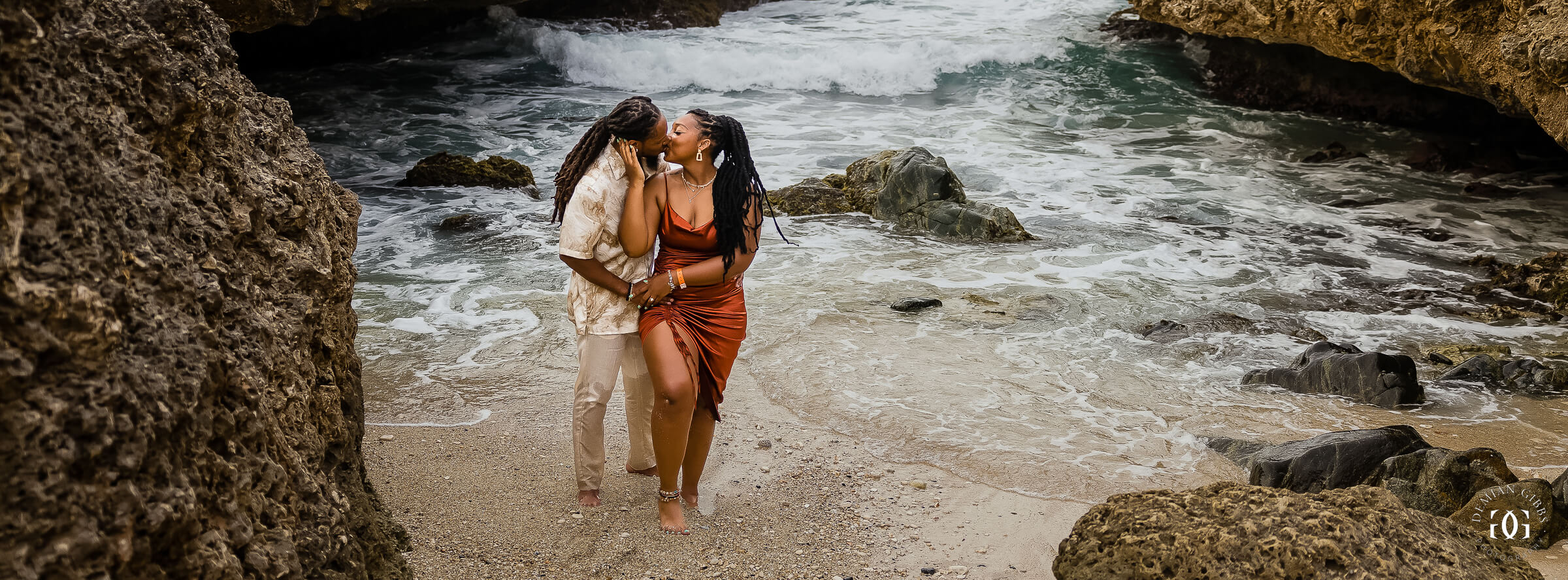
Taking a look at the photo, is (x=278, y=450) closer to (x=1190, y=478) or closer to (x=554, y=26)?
(x=1190, y=478)

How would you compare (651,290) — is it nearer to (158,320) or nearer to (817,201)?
(158,320)

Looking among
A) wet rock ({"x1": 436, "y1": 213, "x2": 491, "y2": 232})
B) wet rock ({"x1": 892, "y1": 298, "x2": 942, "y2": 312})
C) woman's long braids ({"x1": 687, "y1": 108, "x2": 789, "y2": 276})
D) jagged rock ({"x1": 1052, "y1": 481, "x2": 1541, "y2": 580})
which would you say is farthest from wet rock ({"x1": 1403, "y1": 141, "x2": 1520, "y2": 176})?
woman's long braids ({"x1": 687, "y1": 108, "x2": 789, "y2": 276})

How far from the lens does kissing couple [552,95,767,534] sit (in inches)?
145

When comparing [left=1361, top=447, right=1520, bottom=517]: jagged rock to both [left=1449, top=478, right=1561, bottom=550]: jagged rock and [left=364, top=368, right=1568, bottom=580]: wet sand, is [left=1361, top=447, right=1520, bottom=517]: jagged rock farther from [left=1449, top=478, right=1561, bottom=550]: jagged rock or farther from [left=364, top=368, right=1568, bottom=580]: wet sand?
[left=364, top=368, right=1568, bottom=580]: wet sand

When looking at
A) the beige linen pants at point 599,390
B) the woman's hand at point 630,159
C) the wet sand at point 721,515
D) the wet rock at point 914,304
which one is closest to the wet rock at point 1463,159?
the wet rock at point 914,304

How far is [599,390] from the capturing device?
383 cm

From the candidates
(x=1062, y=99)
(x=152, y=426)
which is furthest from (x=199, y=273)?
(x=1062, y=99)

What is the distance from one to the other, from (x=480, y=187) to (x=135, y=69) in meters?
9.10

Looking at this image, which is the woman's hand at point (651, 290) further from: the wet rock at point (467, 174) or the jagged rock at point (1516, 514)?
the wet rock at point (467, 174)

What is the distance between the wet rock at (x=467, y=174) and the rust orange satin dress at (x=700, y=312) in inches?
293

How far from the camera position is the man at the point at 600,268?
365 centimetres

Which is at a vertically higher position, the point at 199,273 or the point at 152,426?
the point at 199,273

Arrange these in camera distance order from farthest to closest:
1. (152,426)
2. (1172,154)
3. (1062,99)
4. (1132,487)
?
(1062,99) → (1172,154) → (1132,487) → (152,426)

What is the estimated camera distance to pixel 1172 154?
12.8 meters
